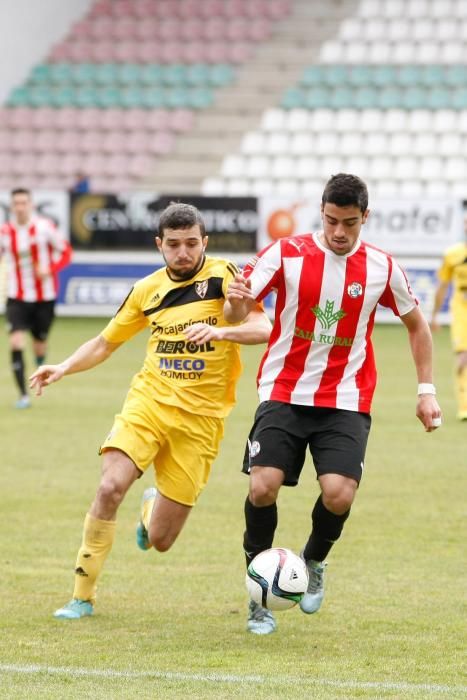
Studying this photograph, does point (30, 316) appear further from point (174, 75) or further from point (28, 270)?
point (174, 75)

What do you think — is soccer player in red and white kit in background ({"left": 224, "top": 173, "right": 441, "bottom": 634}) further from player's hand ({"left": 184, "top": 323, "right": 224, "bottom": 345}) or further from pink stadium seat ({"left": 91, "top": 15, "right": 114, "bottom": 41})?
pink stadium seat ({"left": 91, "top": 15, "right": 114, "bottom": 41})

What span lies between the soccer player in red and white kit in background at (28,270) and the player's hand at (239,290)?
29.3ft

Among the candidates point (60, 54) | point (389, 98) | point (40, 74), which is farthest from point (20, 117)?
point (389, 98)

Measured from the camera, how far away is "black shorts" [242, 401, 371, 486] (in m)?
5.77

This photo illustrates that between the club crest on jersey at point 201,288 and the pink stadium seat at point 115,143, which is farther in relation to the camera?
the pink stadium seat at point 115,143

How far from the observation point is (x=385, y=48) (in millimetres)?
29047

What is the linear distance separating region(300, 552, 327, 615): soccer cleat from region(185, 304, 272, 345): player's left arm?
1065 millimetres

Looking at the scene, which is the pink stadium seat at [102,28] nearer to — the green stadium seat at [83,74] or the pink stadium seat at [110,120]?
the green stadium seat at [83,74]

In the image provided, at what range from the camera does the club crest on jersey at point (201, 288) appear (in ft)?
20.7

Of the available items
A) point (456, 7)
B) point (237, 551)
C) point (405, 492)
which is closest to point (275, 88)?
point (456, 7)

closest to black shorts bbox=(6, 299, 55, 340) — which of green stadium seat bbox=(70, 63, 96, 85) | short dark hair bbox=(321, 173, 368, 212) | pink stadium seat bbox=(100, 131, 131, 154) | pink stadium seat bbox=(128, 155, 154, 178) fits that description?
short dark hair bbox=(321, 173, 368, 212)

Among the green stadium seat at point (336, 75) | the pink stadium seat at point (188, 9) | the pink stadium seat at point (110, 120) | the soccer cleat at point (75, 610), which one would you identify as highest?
the pink stadium seat at point (188, 9)

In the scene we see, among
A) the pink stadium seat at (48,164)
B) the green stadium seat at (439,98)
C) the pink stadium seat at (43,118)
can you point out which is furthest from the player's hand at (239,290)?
the pink stadium seat at (43,118)

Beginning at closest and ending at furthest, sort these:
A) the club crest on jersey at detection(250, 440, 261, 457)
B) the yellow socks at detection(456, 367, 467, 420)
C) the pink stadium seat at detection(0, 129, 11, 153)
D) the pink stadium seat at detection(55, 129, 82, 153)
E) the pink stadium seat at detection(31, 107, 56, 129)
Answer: the club crest on jersey at detection(250, 440, 261, 457), the yellow socks at detection(456, 367, 467, 420), the pink stadium seat at detection(55, 129, 82, 153), the pink stadium seat at detection(0, 129, 11, 153), the pink stadium seat at detection(31, 107, 56, 129)
